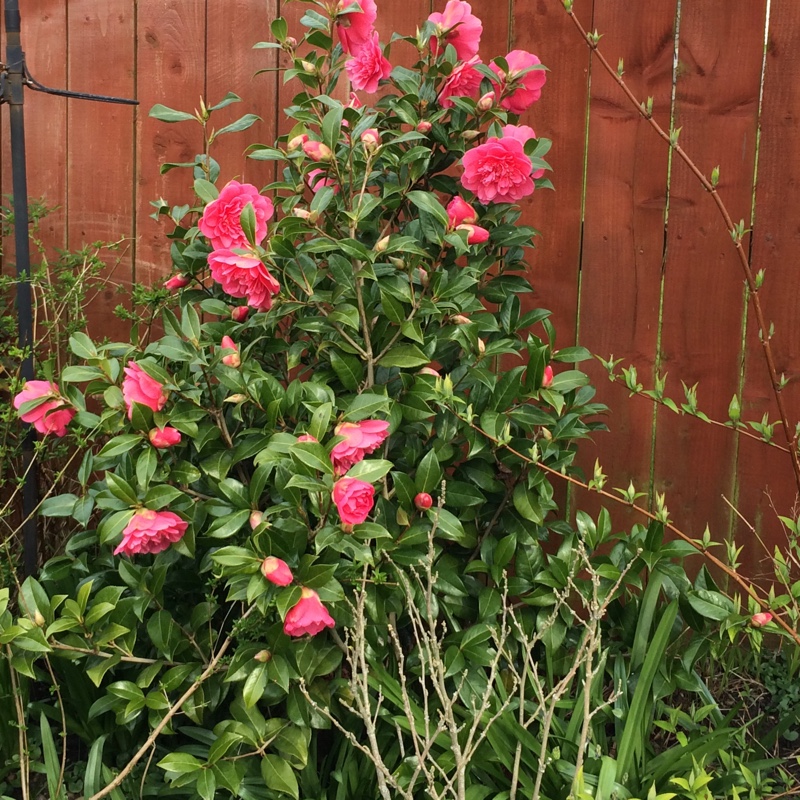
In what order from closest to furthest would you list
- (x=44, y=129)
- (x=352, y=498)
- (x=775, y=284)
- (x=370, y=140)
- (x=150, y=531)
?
(x=352, y=498) → (x=150, y=531) → (x=370, y=140) → (x=775, y=284) → (x=44, y=129)

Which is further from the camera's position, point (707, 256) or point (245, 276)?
point (707, 256)

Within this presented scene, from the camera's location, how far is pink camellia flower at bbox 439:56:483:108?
1.59 m

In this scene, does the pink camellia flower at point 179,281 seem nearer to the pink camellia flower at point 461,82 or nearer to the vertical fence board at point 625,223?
the pink camellia flower at point 461,82

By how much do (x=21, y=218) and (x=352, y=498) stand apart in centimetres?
105

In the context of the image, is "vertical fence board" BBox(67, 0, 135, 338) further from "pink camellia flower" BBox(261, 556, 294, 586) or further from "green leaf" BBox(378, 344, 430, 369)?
"pink camellia flower" BBox(261, 556, 294, 586)

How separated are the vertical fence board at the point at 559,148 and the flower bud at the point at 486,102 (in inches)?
16.2

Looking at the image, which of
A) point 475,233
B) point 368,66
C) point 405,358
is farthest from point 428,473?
point 368,66

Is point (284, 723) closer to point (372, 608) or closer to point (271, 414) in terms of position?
point (372, 608)

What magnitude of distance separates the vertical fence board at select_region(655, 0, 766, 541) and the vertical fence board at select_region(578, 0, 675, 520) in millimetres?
36

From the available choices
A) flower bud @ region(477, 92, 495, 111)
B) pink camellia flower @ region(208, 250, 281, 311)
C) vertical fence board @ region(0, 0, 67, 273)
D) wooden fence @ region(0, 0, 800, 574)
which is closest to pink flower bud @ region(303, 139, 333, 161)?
pink camellia flower @ region(208, 250, 281, 311)

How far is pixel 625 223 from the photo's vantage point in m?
1.97

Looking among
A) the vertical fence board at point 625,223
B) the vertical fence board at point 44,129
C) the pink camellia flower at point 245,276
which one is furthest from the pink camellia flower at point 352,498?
the vertical fence board at point 44,129

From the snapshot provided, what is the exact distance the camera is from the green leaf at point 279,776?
4.57 ft

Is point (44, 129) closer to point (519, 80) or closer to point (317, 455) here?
point (519, 80)
